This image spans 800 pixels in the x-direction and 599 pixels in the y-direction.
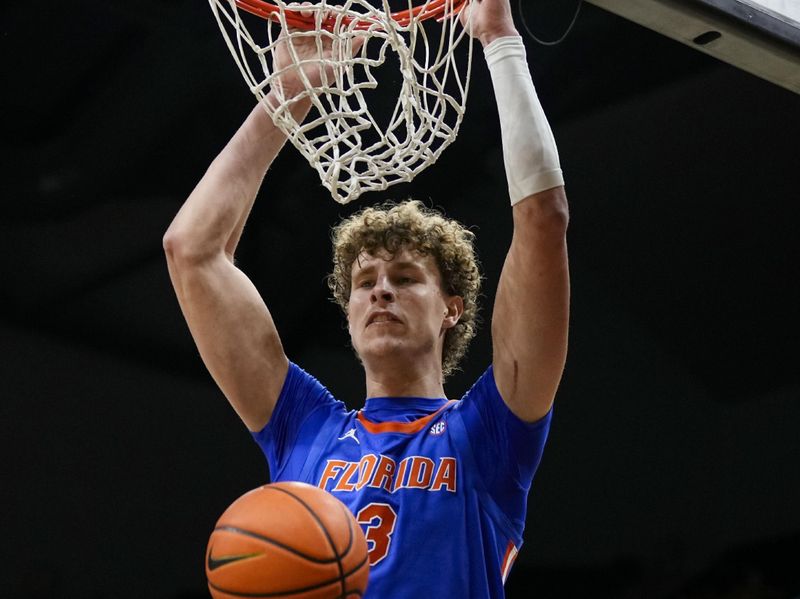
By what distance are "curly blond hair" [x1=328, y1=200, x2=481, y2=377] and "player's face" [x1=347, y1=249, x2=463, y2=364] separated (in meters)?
0.03

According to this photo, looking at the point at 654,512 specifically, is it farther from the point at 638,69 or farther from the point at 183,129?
the point at 183,129

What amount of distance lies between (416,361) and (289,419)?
293mm

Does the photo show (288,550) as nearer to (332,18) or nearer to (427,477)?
(427,477)

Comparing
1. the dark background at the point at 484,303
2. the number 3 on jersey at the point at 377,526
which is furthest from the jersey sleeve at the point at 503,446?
the dark background at the point at 484,303

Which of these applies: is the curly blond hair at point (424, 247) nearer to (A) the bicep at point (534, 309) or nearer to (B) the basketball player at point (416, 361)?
(B) the basketball player at point (416, 361)

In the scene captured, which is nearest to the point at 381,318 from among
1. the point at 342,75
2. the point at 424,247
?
the point at 424,247

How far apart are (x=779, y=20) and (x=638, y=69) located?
2.72 metres

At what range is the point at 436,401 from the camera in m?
2.40

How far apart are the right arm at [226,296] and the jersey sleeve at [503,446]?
449 mm

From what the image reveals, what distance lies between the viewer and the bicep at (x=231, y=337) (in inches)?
92.4

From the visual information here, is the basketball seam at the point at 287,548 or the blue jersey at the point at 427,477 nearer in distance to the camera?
the basketball seam at the point at 287,548

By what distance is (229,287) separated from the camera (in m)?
2.37

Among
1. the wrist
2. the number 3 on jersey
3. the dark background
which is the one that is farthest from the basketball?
the dark background

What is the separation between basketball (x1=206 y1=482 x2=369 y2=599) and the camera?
1.79m
